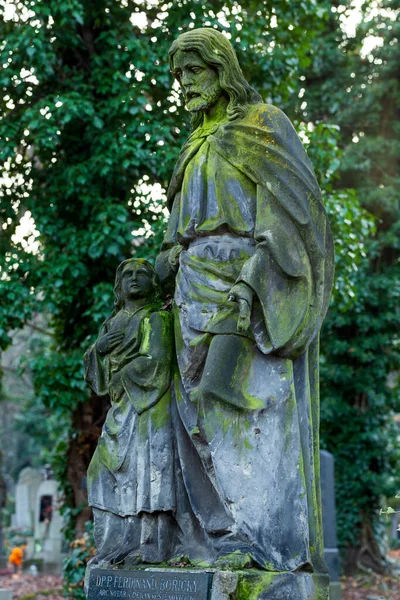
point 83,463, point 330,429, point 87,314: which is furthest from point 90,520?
point 330,429

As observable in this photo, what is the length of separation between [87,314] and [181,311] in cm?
654

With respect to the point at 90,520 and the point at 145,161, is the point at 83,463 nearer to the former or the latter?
the point at 90,520

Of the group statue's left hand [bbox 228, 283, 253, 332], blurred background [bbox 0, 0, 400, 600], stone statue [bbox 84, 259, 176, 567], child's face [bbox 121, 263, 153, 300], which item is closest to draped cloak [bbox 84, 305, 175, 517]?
stone statue [bbox 84, 259, 176, 567]

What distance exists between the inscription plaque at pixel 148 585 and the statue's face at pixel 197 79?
2.59 metres

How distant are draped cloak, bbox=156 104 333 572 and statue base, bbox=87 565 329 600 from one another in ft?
0.32

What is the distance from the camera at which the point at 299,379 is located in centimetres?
606

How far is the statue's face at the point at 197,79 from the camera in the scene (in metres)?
6.36

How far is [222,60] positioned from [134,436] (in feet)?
7.09

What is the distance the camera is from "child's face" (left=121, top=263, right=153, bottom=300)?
6.54m

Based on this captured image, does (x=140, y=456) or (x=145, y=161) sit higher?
(x=145, y=161)

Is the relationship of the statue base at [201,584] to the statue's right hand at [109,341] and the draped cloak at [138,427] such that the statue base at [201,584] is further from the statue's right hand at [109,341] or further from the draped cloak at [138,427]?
the statue's right hand at [109,341]

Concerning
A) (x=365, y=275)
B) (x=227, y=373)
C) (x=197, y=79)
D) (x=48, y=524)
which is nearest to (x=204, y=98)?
(x=197, y=79)

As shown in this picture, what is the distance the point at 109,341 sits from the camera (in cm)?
644

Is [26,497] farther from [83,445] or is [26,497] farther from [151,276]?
[151,276]
